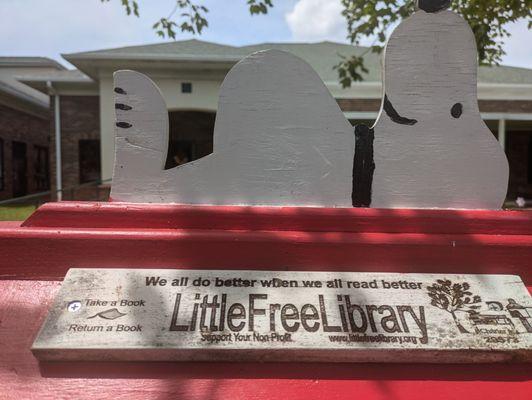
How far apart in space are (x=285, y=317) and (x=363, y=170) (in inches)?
39.2

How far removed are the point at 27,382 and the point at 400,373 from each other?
1320 millimetres

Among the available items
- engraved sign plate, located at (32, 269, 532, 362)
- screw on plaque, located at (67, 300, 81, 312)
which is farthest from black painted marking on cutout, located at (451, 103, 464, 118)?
screw on plaque, located at (67, 300, 81, 312)

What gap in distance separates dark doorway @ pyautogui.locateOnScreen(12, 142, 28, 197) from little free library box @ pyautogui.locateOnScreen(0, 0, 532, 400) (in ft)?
51.2

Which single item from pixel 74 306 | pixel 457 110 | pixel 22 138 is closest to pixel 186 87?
pixel 22 138

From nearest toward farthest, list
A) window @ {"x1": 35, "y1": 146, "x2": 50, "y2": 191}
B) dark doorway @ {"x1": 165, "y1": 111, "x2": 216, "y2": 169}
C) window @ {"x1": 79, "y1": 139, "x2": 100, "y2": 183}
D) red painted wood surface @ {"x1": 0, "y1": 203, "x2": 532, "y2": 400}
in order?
red painted wood surface @ {"x1": 0, "y1": 203, "x2": 532, "y2": 400}
window @ {"x1": 79, "y1": 139, "x2": 100, "y2": 183}
dark doorway @ {"x1": 165, "y1": 111, "x2": 216, "y2": 169}
window @ {"x1": 35, "y1": 146, "x2": 50, "y2": 191}

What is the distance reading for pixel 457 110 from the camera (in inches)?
97.4

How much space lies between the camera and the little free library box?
1697 mm

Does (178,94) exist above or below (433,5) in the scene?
above

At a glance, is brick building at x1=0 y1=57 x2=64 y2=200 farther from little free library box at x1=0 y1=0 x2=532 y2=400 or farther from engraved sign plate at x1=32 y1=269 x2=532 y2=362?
engraved sign plate at x1=32 y1=269 x2=532 y2=362

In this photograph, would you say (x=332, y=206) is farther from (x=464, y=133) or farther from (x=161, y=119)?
(x=161, y=119)

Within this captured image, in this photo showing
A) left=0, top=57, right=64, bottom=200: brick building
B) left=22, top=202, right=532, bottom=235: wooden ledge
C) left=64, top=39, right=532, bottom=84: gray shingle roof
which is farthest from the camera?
left=0, top=57, right=64, bottom=200: brick building

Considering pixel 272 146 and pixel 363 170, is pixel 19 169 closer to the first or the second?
pixel 272 146

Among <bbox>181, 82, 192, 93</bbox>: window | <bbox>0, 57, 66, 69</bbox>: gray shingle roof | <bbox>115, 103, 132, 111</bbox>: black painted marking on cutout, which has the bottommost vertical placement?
<bbox>115, 103, 132, 111</bbox>: black painted marking on cutout

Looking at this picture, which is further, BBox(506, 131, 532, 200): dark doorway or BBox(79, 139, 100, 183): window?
BBox(506, 131, 532, 200): dark doorway
